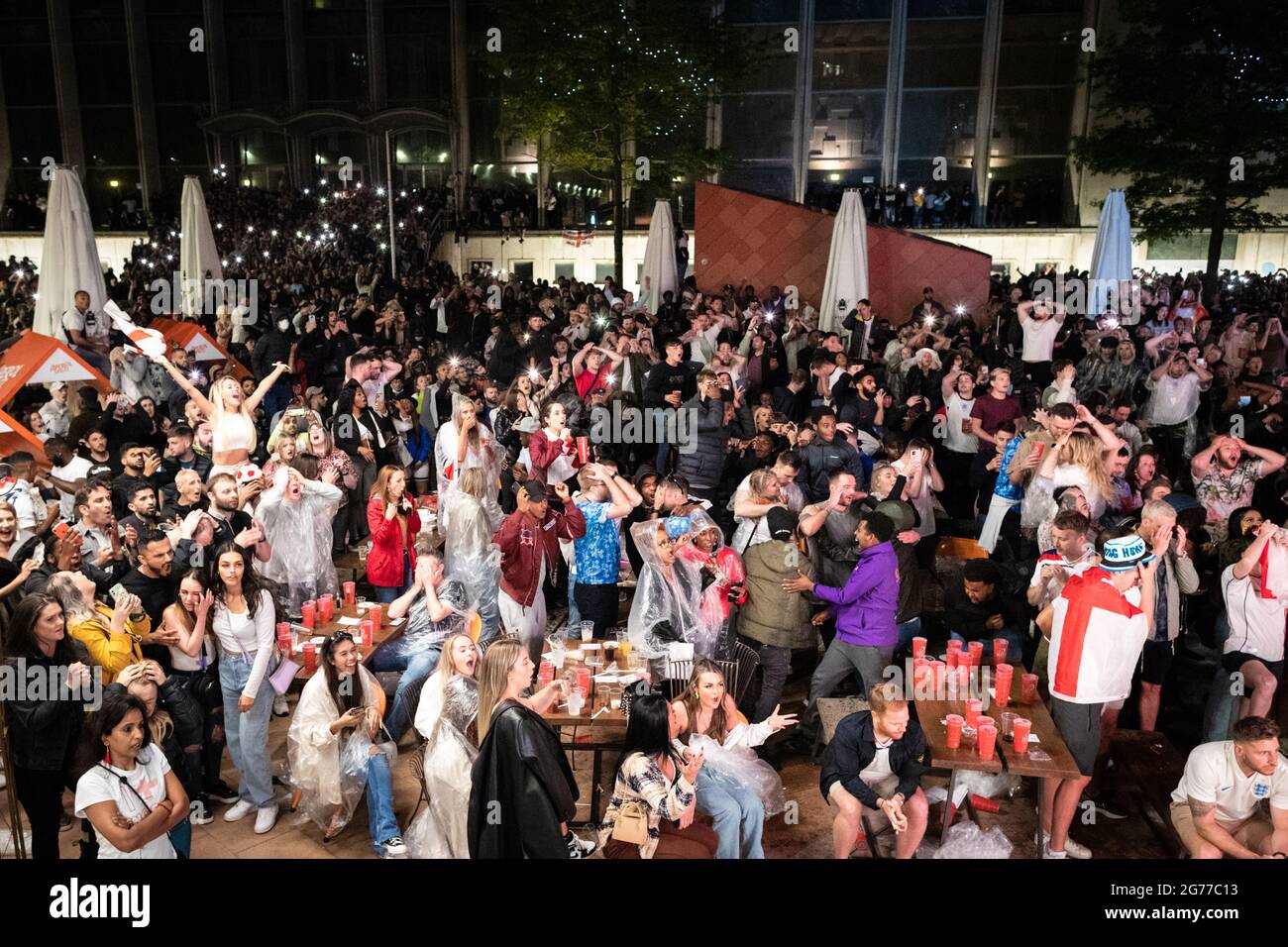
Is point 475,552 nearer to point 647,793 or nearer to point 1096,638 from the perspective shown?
point 647,793

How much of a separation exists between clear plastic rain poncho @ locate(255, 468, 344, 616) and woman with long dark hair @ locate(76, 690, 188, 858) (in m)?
2.66

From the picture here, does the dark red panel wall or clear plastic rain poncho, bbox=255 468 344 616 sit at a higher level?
the dark red panel wall

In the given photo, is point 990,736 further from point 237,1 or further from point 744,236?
point 237,1

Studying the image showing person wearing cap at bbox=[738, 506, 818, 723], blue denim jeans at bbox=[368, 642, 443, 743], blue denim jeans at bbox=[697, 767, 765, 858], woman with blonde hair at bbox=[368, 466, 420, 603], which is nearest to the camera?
blue denim jeans at bbox=[697, 767, 765, 858]

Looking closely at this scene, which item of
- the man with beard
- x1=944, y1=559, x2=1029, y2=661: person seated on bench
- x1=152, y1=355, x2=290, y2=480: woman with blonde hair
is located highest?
x1=152, y1=355, x2=290, y2=480: woman with blonde hair

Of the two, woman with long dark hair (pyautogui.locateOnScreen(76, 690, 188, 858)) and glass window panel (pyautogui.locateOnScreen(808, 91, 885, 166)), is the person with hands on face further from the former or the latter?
glass window panel (pyautogui.locateOnScreen(808, 91, 885, 166))

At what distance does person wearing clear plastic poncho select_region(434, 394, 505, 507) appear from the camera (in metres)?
7.20

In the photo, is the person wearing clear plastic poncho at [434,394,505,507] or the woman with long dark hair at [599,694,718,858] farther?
the person wearing clear plastic poncho at [434,394,505,507]

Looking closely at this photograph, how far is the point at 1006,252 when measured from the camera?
2392 centimetres

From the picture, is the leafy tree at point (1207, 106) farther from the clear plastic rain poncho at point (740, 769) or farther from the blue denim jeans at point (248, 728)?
the blue denim jeans at point (248, 728)

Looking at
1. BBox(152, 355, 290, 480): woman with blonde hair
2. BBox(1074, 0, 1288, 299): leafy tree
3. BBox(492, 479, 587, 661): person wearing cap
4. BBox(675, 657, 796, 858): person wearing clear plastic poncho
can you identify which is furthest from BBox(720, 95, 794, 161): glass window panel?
BBox(675, 657, 796, 858): person wearing clear plastic poncho

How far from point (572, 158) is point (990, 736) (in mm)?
17991

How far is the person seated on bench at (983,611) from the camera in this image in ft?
18.8
